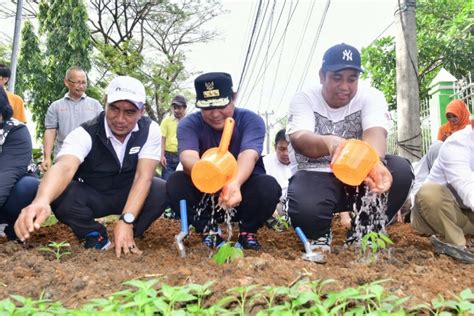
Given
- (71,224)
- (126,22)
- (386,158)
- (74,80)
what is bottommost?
(71,224)

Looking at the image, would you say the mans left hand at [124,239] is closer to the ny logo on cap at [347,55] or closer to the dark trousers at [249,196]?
the dark trousers at [249,196]

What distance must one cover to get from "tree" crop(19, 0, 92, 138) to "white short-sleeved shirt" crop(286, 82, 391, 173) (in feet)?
44.3

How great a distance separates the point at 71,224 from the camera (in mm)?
2748

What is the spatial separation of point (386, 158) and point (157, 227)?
6.08ft

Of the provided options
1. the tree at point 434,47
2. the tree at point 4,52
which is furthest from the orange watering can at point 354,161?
the tree at point 4,52

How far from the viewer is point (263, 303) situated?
140 cm

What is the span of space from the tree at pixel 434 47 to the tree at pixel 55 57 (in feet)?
28.3

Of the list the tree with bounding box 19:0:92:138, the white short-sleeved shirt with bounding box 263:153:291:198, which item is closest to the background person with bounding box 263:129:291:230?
the white short-sleeved shirt with bounding box 263:153:291:198

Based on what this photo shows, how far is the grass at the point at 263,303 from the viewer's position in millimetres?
1296

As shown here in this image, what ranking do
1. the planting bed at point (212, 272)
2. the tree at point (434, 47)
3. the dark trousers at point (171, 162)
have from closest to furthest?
the planting bed at point (212, 272) < the dark trousers at point (171, 162) < the tree at point (434, 47)

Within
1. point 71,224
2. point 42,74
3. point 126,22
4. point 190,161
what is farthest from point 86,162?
point 126,22

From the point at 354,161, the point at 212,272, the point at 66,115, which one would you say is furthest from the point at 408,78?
the point at 212,272

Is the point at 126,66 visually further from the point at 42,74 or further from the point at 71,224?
the point at 71,224

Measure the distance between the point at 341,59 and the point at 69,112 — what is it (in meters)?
2.94
